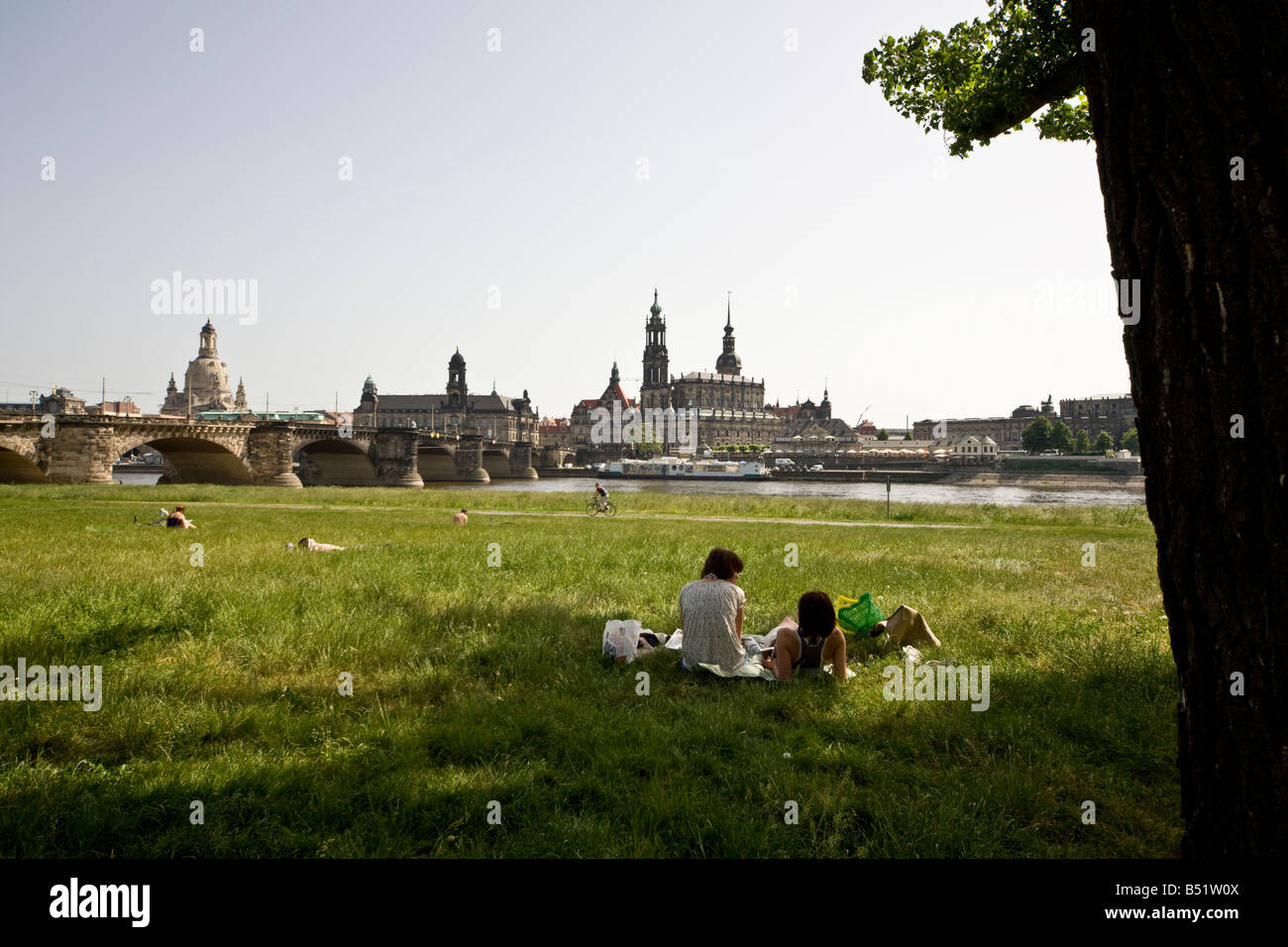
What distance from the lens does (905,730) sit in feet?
13.7

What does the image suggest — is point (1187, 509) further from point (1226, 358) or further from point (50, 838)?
point (50, 838)

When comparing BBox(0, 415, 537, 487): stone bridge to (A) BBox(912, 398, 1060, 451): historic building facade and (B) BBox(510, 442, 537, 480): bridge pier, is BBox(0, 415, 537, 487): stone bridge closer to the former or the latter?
(B) BBox(510, 442, 537, 480): bridge pier

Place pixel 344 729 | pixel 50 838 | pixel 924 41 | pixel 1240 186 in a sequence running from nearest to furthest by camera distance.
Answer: pixel 1240 186
pixel 50 838
pixel 344 729
pixel 924 41

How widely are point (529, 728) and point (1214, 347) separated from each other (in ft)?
11.5

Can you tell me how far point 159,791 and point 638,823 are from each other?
2067 millimetres

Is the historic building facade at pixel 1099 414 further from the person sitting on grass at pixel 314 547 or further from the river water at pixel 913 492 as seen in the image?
the person sitting on grass at pixel 314 547

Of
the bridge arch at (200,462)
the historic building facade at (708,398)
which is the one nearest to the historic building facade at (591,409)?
the historic building facade at (708,398)

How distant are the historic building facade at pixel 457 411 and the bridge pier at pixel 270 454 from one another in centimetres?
9906

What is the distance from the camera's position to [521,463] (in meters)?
94.7

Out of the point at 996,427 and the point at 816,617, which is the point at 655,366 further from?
the point at 816,617

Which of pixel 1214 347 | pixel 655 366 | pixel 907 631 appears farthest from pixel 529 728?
pixel 655 366
